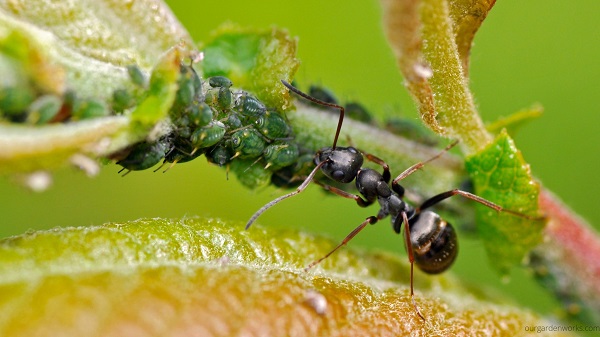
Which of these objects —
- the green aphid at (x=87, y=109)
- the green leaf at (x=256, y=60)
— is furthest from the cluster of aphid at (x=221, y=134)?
the green aphid at (x=87, y=109)

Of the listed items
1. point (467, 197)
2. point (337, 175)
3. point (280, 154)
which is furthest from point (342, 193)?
point (280, 154)

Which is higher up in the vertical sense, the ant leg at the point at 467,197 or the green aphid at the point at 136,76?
the ant leg at the point at 467,197

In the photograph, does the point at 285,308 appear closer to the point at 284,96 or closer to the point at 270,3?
the point at 284,96

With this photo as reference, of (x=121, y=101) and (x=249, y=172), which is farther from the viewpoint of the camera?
(x=249, y=172)

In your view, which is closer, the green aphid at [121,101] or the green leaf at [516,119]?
the green aphid at [121,101]

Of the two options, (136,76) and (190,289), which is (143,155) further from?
(190,289)

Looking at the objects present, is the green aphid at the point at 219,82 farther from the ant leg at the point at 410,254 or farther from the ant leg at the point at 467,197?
the ant leg at the point at 467,197
